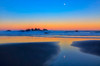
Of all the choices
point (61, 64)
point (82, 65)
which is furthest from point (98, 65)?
point (61, 64)

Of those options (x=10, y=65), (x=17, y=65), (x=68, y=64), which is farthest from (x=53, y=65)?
(x=10, y=65)

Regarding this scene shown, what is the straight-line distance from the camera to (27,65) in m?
4.84

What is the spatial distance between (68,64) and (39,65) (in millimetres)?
1361

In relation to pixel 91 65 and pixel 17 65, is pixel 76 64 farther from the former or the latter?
pixel 17 65

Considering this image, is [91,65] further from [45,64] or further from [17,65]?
[17,65]

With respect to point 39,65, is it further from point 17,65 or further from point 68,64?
point 68,64

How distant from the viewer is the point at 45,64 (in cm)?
507

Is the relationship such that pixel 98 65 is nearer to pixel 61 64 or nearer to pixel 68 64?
pixel 68 64

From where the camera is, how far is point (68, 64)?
5.07 meters

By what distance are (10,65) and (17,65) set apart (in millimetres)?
309

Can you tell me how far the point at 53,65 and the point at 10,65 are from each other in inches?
76.1

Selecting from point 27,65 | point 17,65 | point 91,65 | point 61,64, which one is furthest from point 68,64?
point 17,65

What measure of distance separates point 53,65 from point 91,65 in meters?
1.74

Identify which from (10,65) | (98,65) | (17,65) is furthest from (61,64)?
(10,65)
